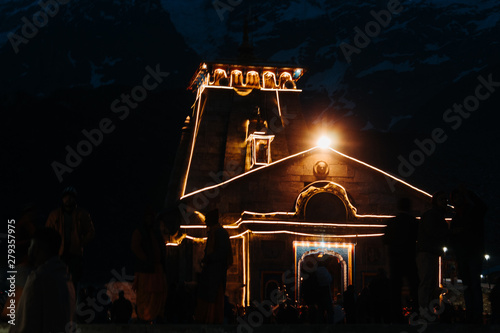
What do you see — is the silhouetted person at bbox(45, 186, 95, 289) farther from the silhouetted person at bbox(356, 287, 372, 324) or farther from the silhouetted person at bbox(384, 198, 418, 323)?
the silhouetted person at bbox(356, 287, 372, 324)

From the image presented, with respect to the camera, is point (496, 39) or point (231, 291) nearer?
point (231, 291)

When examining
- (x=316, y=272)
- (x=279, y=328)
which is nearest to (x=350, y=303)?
(x=316, y=272)

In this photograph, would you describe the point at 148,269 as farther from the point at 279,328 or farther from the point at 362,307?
the point at 362,307

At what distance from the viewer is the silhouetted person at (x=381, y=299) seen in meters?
13.6

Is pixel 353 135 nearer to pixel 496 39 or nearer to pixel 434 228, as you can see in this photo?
pixel 496 39

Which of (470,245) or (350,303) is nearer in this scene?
(470,245)

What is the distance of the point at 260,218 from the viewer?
94.6 ft

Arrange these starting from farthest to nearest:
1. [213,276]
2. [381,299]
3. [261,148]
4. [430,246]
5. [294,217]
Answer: [261,148] → [294,217] → [381,299] → [213,276] → [430,246]

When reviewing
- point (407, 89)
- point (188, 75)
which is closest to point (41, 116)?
point (188, 75)

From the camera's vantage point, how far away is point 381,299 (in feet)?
46.8

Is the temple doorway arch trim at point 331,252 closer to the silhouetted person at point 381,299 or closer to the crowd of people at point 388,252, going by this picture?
the silhouetted person at point 381,299

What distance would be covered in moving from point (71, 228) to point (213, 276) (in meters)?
2.91

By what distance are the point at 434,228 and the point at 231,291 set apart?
18185mm

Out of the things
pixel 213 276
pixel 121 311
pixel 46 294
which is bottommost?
pixel 121 311
